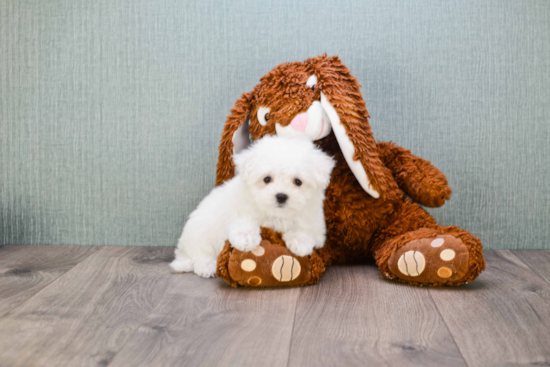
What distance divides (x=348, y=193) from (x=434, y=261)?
1.05 ft

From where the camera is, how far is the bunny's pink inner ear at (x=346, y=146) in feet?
4.23

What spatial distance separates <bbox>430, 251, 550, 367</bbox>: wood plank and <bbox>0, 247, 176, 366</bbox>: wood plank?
647 millimetres

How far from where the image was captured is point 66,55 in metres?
1.67

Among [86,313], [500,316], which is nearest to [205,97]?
[86,313]

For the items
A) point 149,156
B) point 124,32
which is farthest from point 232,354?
point 124,32

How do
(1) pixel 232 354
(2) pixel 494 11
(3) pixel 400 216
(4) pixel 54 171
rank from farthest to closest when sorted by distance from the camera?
(4) pixel 54 171, (2) pixel 494 11, (3) pixel 400 216, (1) pixel 232 354

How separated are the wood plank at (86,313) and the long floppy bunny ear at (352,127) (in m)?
0.59

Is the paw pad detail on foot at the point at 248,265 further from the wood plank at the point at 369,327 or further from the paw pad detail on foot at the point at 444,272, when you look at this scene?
the paw pad detail on foot at the point at 444,272

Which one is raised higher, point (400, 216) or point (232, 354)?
point (400, 216)

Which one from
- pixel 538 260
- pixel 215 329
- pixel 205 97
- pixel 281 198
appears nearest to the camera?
pixel 215 329

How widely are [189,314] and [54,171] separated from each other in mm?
939

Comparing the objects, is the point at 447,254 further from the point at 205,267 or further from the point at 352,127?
the point at 205,267

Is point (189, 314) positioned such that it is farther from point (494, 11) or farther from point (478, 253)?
point (494, 11)

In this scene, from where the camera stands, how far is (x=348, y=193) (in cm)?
141
